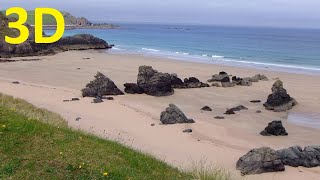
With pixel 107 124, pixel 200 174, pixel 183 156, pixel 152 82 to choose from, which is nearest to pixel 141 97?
pixel 152 82

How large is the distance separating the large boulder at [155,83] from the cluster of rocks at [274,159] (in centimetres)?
1629

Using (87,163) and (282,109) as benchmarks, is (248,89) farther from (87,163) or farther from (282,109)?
(87,163)

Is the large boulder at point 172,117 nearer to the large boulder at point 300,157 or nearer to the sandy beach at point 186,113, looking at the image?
the sandy beach at point 186,113

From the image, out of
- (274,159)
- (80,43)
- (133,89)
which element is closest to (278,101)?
(133,89)

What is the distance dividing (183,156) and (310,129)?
937 centimetres

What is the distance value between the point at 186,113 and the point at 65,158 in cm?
1631

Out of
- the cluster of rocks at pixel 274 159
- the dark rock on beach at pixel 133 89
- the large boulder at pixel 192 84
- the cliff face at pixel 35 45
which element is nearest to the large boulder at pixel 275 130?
the cluster of rocks at pixel 274 159

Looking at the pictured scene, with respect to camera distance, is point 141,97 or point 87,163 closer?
point 87,163

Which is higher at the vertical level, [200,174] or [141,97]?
[200,174]

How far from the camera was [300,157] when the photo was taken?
51.8ft

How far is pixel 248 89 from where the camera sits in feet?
117

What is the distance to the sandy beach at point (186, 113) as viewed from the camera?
17109mm

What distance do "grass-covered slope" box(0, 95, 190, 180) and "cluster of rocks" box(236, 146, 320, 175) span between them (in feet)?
16.5

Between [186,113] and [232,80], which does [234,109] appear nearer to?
[186,113]
